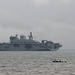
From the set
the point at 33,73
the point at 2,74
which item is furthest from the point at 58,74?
the point at 2,74

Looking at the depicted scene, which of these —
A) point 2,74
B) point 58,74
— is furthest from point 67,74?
point 2,74

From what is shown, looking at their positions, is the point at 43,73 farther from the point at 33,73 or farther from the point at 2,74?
the point at 2,74

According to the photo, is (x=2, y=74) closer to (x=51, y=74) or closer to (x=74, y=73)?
(x=51, y=74)

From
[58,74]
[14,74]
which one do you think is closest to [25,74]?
A: [14,74]

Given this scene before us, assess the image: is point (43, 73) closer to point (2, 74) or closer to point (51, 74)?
point (51, 74)

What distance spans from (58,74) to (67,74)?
A: 5.11ft

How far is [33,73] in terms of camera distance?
56.6 metres

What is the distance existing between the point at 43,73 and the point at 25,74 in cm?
357

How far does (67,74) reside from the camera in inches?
2127

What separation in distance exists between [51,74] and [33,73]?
371cm

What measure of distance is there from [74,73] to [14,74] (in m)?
10.6

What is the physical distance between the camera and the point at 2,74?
182ft

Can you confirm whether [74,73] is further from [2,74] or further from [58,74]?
[2,74]

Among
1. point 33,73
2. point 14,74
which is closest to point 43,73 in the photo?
point 33,73
